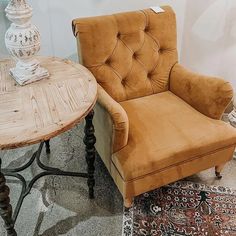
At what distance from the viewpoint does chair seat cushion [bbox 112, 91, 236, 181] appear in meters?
1.37

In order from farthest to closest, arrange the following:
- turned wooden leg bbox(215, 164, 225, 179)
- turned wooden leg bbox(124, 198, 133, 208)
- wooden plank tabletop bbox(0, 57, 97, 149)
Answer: turned wooden leg bbox(215, 164, 225, 179)
turned wooden leg bbox(124, 198, 133, 208)
wooden plank tabletop bbox(0, 57, 97, 149)

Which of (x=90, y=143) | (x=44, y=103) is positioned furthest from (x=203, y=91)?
(x=44, y=103)

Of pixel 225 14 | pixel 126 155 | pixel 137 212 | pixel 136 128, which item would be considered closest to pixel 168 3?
pixel 225 14

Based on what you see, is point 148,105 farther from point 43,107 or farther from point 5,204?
point 5,204

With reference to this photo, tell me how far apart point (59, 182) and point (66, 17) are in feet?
3.38

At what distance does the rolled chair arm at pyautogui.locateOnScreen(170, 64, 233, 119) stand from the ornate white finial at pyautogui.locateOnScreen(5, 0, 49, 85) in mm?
885

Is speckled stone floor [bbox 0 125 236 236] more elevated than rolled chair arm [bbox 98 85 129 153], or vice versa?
rolled chair arm [bbox 98 85 129 153]

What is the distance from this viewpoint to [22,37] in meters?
1.21

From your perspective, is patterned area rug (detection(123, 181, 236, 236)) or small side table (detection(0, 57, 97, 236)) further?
patterned area rug (detection(123, 181, 236, 236))

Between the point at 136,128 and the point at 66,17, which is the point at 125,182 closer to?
the point at 136,128

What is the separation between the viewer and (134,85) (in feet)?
5.70

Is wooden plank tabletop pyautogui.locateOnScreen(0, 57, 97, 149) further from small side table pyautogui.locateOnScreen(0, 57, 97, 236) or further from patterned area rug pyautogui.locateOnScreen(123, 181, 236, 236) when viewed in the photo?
patterned area rug pyautogui.locateOnScreen(123, 181, 236, 236)

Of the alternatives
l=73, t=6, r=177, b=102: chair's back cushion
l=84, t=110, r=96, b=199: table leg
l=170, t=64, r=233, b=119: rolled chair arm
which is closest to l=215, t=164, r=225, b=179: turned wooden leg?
l=170, t=64, r=233, b=119: rolled chair arm

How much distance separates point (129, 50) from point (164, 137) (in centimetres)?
56
